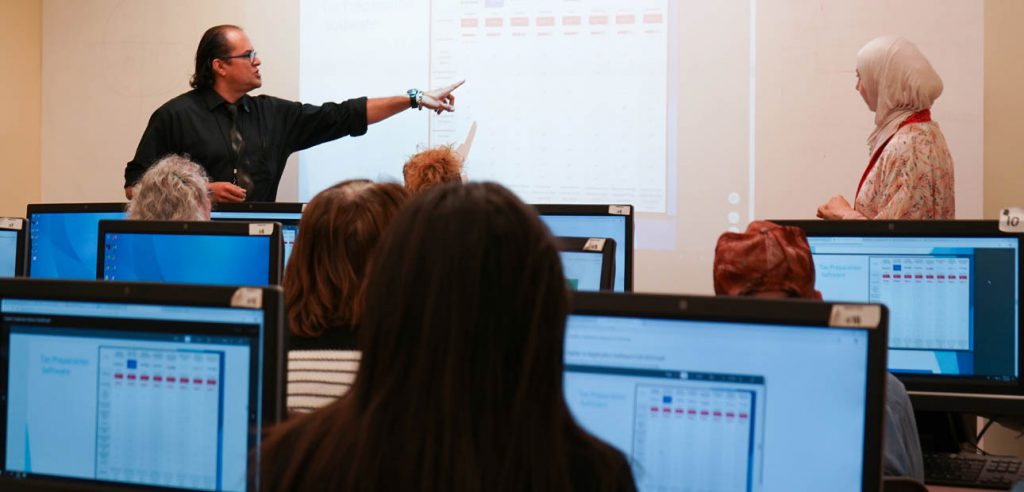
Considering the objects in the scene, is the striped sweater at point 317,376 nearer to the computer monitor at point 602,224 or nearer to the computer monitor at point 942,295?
the computer monitor at point 942,295

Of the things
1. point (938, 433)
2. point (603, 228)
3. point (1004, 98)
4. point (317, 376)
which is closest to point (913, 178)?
point (1004, 98)

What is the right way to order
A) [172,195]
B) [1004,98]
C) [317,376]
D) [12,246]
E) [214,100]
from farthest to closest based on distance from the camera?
[214,100] < [1004,98] < [12,246] < [172,195] < [317,376]

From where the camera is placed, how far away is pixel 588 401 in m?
1.26

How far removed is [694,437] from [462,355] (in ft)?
1.34

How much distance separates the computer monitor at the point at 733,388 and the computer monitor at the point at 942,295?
1.09 meters

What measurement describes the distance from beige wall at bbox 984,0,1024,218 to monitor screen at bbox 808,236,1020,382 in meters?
2.34

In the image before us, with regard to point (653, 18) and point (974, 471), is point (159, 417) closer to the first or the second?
point (974, 471)

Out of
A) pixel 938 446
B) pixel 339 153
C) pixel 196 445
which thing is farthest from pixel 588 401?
pixel 339 153

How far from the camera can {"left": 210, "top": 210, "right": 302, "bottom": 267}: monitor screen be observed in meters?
3.11

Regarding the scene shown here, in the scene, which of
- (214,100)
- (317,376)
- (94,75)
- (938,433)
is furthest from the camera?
(94,75)

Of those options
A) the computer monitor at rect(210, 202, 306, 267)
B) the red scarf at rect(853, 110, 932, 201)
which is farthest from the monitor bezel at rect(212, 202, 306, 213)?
the red scarf at rect(853, 110, 932, 201)

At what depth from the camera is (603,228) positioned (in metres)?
2.96

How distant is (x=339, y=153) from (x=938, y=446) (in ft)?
11.1

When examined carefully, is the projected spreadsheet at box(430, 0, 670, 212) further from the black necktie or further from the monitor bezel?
the monitor bezel
